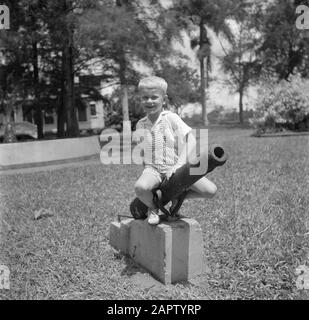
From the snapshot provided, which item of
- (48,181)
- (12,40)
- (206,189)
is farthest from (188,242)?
(12,40)

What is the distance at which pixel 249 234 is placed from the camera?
4.25 m

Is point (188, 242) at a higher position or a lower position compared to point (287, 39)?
lower

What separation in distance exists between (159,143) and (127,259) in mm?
1227

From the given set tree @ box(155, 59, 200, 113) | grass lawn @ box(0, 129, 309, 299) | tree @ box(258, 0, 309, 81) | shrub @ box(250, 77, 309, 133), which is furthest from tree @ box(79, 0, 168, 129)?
tree @ box(258, 0, 309, 81)

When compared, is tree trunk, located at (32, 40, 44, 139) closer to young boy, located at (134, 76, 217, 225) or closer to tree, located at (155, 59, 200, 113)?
tree, located at (155, 59, 200, 113)

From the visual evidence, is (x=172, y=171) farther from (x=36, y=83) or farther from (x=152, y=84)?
(x=36, y=83)

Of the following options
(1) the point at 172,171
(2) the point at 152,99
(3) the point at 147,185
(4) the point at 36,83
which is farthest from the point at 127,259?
(4) the point at 36,83

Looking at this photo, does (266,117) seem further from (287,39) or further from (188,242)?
(188,242)

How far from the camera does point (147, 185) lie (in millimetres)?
3203

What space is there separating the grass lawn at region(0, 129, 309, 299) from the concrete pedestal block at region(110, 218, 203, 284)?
0.33ft

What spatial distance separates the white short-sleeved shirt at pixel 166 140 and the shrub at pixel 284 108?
1892 cm

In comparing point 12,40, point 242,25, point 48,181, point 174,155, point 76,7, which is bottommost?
point 48,181

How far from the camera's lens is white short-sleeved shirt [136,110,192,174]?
3.29 metres

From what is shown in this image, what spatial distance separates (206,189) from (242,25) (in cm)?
3833
